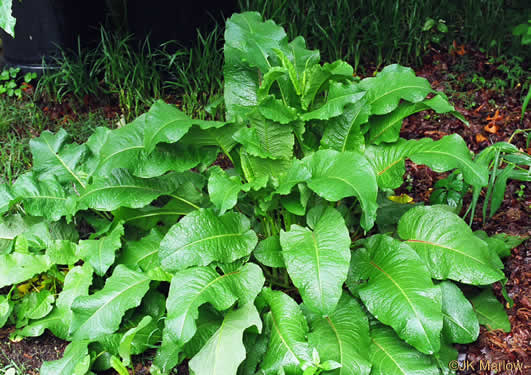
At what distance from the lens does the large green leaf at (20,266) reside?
2703mm

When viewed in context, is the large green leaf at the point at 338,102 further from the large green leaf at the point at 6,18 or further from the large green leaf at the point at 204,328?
the large green leaf at the point at 6,18

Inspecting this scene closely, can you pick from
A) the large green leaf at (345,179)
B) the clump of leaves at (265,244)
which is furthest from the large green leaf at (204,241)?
the large green leaf at (345,179)

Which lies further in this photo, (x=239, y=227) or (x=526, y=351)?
(x=239, y=227)

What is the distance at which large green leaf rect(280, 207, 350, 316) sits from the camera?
2152 millimetres

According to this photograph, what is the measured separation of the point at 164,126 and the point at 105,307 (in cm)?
89

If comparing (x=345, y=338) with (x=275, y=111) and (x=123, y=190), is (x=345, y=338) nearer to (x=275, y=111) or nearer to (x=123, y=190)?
(x=275, y=111)

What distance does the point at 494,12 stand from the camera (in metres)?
4.13

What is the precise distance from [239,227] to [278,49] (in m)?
1.01

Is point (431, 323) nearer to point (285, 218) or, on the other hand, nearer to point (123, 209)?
point (285, 218)

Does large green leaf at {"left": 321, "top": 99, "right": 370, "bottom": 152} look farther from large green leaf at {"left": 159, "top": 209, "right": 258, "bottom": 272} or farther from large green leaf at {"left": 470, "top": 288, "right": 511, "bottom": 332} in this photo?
large green leaf at {"left": 470, "top": 288, "right": 511, "bottom": 332}

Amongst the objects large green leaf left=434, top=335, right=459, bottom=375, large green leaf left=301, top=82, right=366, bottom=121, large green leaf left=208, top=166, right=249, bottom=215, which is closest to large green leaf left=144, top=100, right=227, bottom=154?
large green leaf left=208, top=166, right=249, bottom=215

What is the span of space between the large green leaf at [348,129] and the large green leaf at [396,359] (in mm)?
980

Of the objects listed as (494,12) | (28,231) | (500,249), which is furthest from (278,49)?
(494,12)

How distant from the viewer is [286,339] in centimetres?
230
